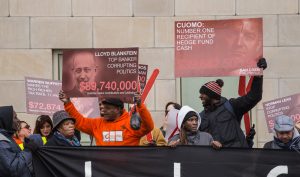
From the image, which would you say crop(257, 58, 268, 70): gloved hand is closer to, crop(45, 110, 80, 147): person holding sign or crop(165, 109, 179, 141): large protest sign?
crop(165, 109, 179, 141): large protest sign

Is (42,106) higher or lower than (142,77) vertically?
lower

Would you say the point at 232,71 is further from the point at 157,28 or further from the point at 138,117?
the point at 157,28

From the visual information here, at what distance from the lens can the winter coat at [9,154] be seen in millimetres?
8789

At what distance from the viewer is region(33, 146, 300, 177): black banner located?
959cm

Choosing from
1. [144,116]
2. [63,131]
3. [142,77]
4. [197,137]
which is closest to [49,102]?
[142,77]

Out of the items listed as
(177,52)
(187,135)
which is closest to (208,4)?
(177,52)

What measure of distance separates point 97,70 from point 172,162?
166cm

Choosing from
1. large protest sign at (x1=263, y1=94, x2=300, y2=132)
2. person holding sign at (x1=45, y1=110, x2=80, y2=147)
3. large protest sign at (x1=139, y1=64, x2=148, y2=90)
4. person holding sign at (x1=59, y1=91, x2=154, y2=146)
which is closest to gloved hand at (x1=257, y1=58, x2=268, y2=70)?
person holding sign at (x1=59, y1=91, x2=154, y2=146)

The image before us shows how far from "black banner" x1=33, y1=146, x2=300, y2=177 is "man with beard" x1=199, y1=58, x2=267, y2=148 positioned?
2.45 feet

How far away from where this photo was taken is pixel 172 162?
9.64 meters

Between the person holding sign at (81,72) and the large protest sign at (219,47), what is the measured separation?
101 centimetres

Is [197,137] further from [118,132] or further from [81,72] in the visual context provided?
[81,72]

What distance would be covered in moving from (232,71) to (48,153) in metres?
2.55

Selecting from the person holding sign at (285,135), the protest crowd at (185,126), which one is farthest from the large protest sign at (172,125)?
the person holding sign at (285,135)
